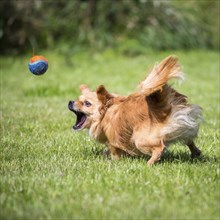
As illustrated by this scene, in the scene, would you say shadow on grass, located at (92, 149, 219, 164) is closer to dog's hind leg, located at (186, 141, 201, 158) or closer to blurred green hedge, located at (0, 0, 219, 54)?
dog's hind leg, located at (186, 141, 201, 158)

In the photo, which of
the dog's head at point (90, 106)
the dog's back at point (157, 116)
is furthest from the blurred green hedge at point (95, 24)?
the dog's back at point (157, 116)

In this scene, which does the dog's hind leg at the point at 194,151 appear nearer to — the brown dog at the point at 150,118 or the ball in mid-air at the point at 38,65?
the brown dog at the point at 150,118

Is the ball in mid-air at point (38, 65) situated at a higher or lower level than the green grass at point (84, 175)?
higher

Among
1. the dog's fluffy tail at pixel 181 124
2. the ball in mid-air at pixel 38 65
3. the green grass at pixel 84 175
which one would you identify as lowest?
the green grass at pixel 84 175

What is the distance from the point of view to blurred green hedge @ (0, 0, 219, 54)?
16.3m

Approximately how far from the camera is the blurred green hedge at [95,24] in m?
16.3

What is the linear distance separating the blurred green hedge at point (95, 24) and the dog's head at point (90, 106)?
10.3m

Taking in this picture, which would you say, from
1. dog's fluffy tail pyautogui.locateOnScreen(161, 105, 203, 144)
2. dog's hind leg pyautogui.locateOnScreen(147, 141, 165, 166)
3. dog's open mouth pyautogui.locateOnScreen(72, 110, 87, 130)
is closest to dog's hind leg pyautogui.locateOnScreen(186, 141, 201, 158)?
dog's fluffy tail pyautogui.locateOnScreen(161, 105, 203, 144)

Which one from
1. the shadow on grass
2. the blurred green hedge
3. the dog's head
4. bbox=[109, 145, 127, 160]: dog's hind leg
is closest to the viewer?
the shadow on grass

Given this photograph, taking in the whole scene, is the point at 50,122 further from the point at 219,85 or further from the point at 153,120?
the point at 219,85

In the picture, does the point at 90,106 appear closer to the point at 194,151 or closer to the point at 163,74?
the point at 163,74

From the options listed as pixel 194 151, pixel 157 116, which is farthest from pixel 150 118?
pixel 194 151

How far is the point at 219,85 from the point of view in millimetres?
12180

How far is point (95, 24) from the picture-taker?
54.2 ft
